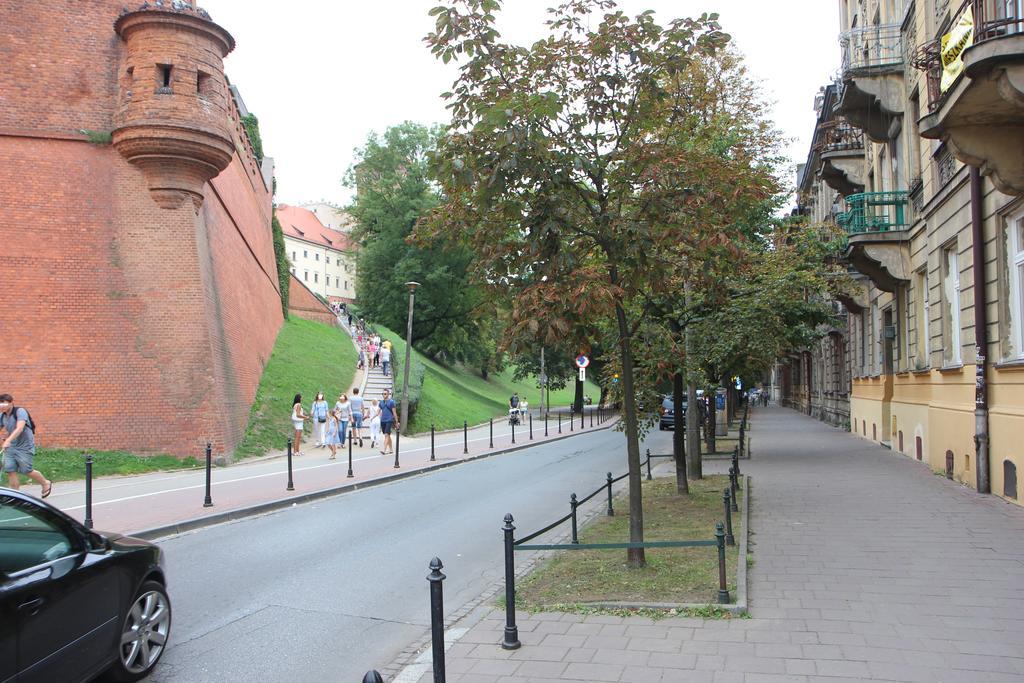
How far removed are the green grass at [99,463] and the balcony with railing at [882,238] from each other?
16.7m

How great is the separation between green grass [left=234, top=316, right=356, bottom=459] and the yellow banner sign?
16991 millimetres

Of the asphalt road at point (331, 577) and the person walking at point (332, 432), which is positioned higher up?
the person walking at point (332, 432)

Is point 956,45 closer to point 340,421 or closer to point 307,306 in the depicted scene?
point 340,421

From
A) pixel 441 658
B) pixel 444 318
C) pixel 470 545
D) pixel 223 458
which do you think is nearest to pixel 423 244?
pixel 470 545

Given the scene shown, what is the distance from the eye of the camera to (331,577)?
7.82m

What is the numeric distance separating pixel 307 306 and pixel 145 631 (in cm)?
3899

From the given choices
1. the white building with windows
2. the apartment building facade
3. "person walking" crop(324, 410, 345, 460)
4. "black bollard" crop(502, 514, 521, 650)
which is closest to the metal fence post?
"black bollard" crop(502, 514, 521, 650)

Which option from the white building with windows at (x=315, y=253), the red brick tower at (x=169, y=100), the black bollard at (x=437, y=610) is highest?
the white building with windows at (x=315, y=253)

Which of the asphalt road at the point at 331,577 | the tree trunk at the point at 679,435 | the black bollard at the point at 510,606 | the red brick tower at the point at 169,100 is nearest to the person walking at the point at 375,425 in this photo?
the red brick tower at the point at 169,100

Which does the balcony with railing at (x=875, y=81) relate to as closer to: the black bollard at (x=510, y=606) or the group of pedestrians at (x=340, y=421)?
the group of pedestrians at (x=340, y=421)

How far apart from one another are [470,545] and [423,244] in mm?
3795

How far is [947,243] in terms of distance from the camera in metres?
14.2

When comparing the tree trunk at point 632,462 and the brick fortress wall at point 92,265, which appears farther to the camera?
the brick fortress wall at point 92,265

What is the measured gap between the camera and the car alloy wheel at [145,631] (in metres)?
4.98
